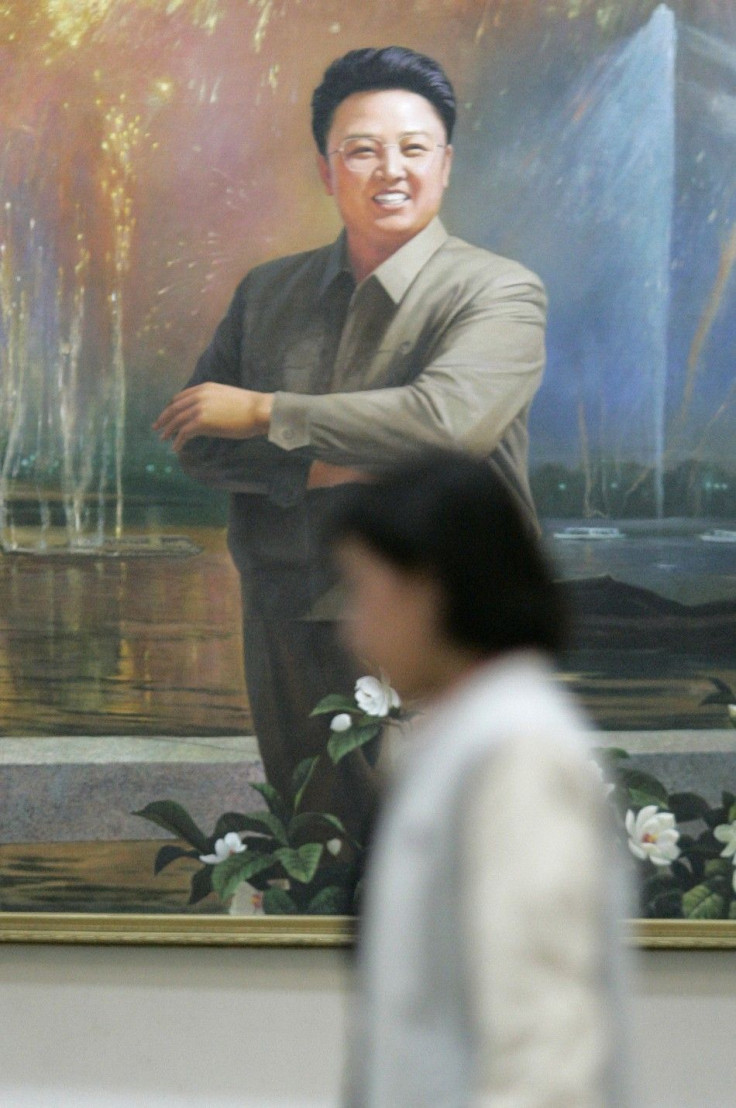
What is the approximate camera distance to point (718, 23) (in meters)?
3.73

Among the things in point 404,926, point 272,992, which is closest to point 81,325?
point 272,992

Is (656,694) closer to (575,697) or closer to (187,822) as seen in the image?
(575,697)

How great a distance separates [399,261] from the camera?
383 cm

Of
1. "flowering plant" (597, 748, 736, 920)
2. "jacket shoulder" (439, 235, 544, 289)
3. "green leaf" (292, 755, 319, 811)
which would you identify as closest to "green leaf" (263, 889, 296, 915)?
"green leaf" (292, 755, 319, 811)

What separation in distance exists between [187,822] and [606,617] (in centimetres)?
129

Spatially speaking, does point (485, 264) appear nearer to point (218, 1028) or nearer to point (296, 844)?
point (296, 844)

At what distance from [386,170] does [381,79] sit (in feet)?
0.83

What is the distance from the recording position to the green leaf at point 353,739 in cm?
370

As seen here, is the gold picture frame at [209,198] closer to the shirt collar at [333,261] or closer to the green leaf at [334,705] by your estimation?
the shirt collar at [333,261]

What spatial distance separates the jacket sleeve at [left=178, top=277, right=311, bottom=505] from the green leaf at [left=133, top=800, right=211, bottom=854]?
0.91 m

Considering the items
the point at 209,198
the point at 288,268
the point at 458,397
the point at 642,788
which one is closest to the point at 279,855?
the point at 642,788

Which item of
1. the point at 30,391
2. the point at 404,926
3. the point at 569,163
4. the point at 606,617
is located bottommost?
the point at 404,926

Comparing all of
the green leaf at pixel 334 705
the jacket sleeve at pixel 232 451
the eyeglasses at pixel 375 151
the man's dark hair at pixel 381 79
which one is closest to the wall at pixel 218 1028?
the green leaf at pixel 334 705

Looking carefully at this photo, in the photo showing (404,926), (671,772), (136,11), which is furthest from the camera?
(136,11)
